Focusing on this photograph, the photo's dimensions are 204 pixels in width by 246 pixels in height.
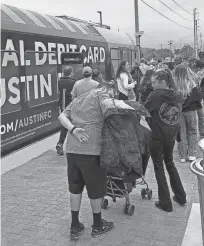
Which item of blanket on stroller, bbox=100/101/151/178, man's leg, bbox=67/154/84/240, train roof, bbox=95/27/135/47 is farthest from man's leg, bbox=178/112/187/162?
train roof, bbox=95/27/135/47

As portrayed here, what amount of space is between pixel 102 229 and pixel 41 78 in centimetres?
436

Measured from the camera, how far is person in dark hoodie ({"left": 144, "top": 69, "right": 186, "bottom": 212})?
404cm

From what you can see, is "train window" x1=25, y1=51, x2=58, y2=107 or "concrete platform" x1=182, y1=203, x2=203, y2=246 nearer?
Answer: "concrete platform" x1=182, y1=203, x2=203, y2=246

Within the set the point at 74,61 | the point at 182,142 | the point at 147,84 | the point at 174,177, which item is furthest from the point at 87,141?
the point at 74,61

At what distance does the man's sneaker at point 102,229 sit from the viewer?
3.58m

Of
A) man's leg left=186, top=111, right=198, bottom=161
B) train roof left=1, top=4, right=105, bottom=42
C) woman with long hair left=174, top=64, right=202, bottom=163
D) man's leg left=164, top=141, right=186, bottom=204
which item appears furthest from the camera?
train roof left=1, top=4, right=105, bottom=42

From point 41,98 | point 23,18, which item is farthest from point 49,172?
point 23,18

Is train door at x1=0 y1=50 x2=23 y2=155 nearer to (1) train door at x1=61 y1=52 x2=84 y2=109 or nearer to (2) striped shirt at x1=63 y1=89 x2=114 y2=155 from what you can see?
(1) train door at x1=61 y1=52 x2=84 y2=109

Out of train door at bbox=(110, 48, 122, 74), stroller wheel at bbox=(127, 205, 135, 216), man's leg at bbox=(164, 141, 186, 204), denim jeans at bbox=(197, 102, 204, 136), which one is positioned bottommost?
stroller wheel at bbox=(127, 205, 135, 216)

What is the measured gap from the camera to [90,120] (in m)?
3.37

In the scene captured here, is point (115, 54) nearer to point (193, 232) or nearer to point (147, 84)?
point (147, 84)

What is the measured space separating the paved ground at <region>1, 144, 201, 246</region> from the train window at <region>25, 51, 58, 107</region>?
6.73ft

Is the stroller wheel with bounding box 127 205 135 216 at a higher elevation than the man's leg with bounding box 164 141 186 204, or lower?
lower

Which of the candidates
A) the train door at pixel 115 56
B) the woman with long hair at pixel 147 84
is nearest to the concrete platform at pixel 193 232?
the woman with long hair at pixel 147 84
